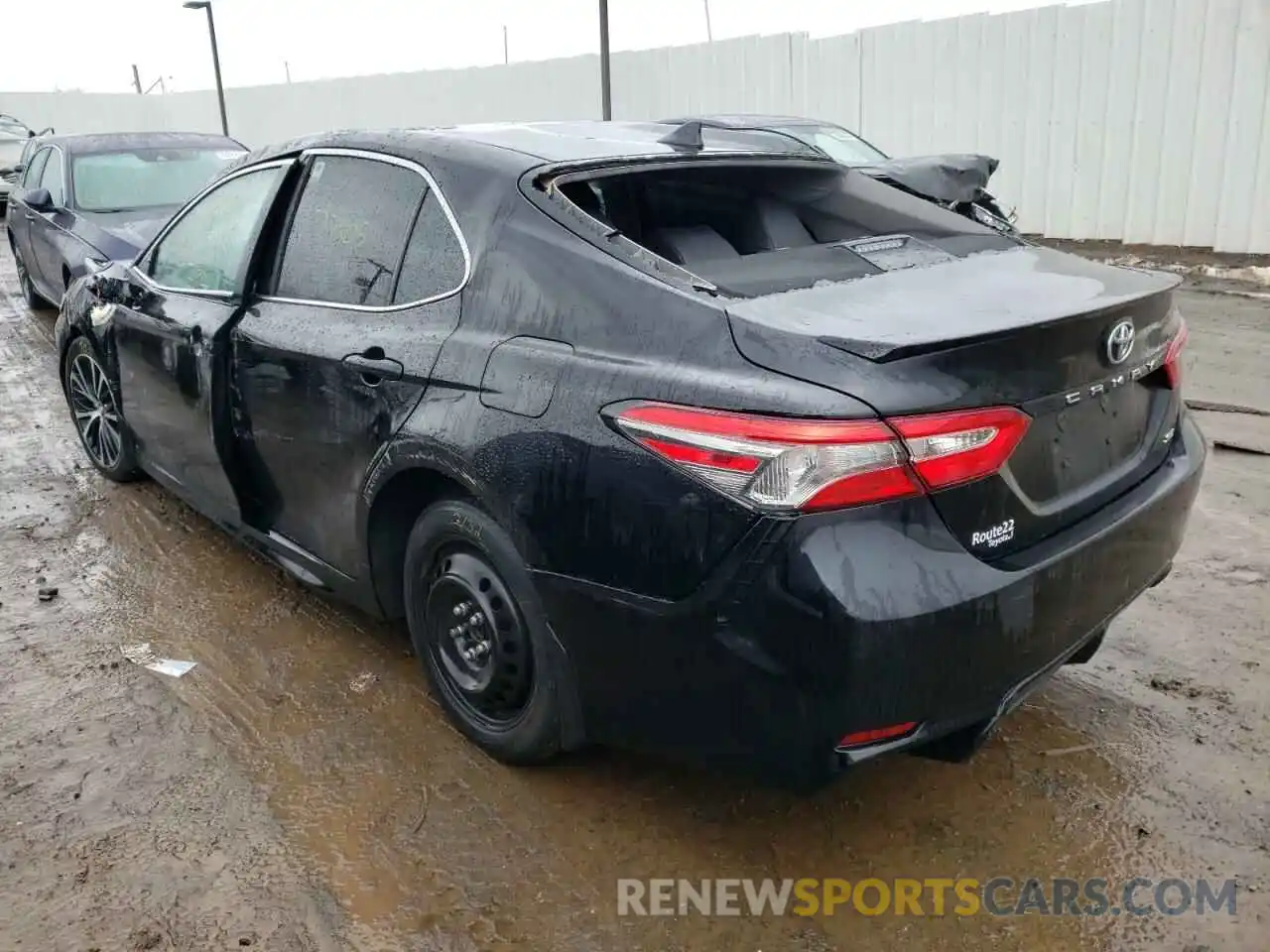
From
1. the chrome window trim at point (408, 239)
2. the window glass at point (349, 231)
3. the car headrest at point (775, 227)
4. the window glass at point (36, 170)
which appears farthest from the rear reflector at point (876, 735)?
the window glass at point (36, 170)

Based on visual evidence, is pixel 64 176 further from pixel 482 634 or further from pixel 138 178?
pixel 482 634

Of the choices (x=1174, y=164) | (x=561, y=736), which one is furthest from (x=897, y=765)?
(x=1174, y=164)

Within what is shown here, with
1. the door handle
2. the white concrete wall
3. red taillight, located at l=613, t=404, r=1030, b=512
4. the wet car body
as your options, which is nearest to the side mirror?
the wet car body

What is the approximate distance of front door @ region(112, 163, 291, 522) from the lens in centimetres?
370

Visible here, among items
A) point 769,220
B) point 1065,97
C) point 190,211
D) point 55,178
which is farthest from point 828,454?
point 1065,97

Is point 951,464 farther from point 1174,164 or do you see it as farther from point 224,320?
point 1174,164

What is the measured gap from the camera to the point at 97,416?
5230 mm

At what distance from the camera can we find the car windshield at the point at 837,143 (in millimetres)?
9258

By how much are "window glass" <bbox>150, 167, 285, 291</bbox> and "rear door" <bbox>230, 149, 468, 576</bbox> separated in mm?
252

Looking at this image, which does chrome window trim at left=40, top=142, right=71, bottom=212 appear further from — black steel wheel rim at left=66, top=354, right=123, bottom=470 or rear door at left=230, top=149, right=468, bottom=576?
rear door at left=230, top=149, right=468, bottom=576

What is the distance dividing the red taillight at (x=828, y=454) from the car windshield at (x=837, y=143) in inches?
297

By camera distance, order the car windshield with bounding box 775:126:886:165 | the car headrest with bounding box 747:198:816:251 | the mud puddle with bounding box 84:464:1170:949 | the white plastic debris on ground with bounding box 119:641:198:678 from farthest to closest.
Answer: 1. the car windshield with bounding box 775:126:886:165
2. the white plastic debris on ground with bounding box 119:641:198:678
3. the car headrest with bounding box 747:198:816:251
4. the mud puddle with bounding box 84:464:1170:949

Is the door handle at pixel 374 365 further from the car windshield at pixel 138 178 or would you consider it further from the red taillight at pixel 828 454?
the car windshield at pixel 138 178

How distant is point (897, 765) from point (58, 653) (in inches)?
112
